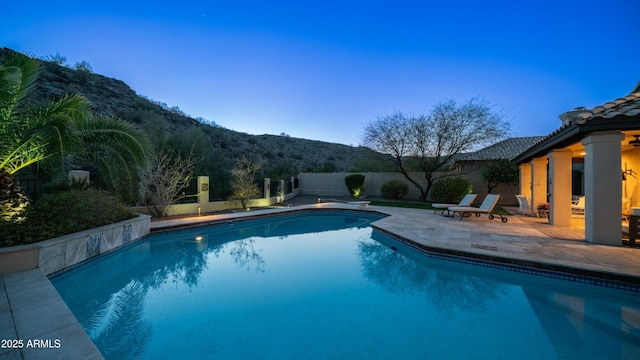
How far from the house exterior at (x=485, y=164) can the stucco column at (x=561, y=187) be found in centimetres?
804

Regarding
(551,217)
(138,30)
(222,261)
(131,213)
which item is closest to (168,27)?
(138,30)

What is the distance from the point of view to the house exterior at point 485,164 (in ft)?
54.8

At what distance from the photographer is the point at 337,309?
13.2 ft

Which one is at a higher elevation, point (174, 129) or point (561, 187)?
point (174, 129)

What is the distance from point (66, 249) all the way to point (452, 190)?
50.3 ft

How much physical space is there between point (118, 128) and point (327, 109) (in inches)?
819

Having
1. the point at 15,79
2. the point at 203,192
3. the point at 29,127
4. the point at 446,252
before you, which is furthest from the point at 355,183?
the point at 15,79

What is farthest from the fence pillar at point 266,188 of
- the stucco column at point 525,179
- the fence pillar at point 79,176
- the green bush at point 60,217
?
the stucco column at point 525,179

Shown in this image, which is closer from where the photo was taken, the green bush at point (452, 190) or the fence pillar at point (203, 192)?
the fence pillar at point (203, 192)

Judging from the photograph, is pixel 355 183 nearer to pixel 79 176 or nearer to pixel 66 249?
pixel 79 176

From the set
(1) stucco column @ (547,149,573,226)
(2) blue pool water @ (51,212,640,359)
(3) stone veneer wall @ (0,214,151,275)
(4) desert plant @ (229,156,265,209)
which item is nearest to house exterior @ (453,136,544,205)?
(1) stucco column @ (547,149,573,226)

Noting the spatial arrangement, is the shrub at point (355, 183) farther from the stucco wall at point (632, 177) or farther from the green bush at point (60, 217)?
the green bush at point (60, 217)

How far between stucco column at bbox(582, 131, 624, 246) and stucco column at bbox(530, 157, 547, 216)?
214 inches

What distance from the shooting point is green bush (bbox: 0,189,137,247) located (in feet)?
15.3
